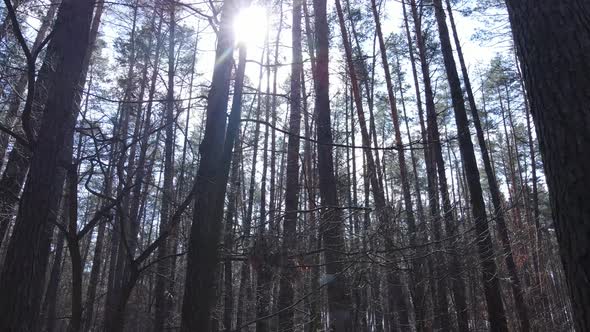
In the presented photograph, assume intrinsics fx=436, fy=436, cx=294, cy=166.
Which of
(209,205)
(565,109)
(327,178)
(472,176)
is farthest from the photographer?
(472,176)

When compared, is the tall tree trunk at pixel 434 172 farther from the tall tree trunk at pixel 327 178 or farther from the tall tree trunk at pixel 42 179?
the tall tree trunk at pixel 42 179

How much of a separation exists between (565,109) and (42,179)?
355cm

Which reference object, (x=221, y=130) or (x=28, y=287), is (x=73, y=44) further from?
(x=28, y=287)

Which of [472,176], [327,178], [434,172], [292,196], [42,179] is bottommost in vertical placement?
[42,179]

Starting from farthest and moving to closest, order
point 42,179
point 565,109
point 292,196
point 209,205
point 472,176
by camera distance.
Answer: point 472,176
point 292,196
point 42,179
point 209,205
point 565,109

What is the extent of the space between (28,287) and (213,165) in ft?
5.39

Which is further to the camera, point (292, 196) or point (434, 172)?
point (434, 172)

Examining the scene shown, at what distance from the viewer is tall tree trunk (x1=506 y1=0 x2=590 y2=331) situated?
5.73 ft

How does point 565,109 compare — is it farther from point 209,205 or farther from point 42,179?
point 42,179

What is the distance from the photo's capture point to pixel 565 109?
6.24 ft

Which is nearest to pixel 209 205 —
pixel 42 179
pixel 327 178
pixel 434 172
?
pixel 42 179

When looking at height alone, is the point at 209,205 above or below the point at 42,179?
below

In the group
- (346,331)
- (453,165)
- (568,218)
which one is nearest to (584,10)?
(568,218)

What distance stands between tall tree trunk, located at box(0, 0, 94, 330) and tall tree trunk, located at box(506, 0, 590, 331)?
3.42 meters
